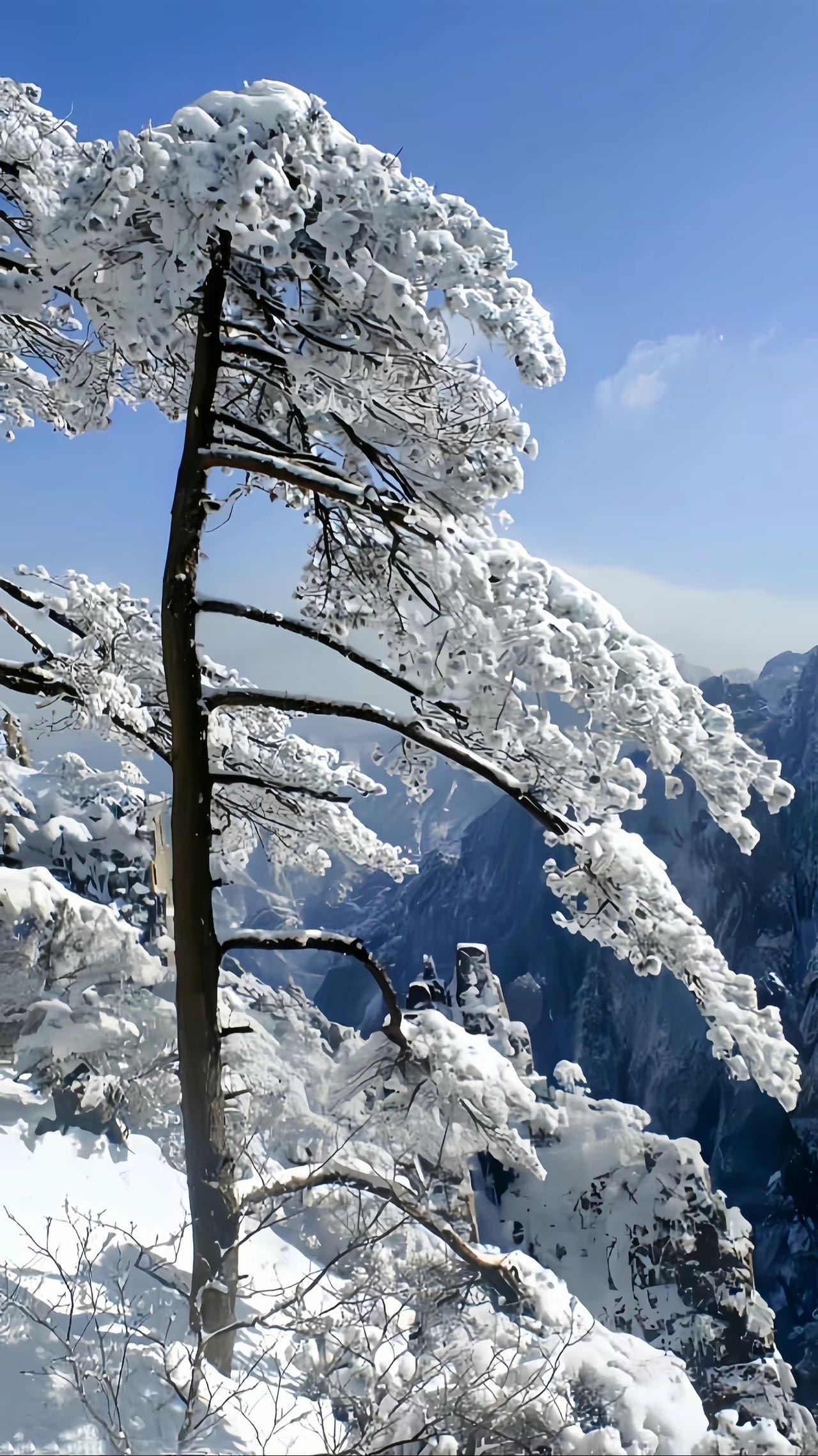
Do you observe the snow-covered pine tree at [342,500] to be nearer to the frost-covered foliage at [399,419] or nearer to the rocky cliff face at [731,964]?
the frost-covered foliage at [399,419]

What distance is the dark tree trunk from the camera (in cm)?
493

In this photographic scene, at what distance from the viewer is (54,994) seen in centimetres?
1048

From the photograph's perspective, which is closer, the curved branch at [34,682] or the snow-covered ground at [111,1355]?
the snow-covered ground at [111,1355]

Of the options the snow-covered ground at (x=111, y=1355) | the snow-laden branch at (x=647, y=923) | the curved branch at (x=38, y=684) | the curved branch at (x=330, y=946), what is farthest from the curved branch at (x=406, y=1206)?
the curved branch at (x=38, y=684)

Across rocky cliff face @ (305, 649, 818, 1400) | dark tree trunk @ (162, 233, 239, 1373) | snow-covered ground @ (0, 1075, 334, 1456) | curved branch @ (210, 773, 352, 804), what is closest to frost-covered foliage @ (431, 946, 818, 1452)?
snow-covered ground @ (0, 1075, 334, 1456)

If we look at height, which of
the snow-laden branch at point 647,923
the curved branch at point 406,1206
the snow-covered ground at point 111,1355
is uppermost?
the snow-laden branch at point 647,923

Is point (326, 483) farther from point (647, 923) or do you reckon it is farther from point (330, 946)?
point (330, 946)

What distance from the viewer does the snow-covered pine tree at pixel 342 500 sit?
3.69 meters

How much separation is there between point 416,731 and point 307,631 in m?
0.86

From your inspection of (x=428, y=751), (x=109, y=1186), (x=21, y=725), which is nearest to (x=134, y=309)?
(x=428, y=751)

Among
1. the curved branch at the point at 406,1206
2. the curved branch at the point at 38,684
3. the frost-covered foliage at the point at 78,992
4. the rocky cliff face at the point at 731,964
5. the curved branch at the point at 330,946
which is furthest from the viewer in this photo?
the rocky cliff face at the point at 731,964

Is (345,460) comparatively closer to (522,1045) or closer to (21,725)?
(21,725)

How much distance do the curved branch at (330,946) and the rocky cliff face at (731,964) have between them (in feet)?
113

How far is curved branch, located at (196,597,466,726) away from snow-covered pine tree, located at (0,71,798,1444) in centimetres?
1
